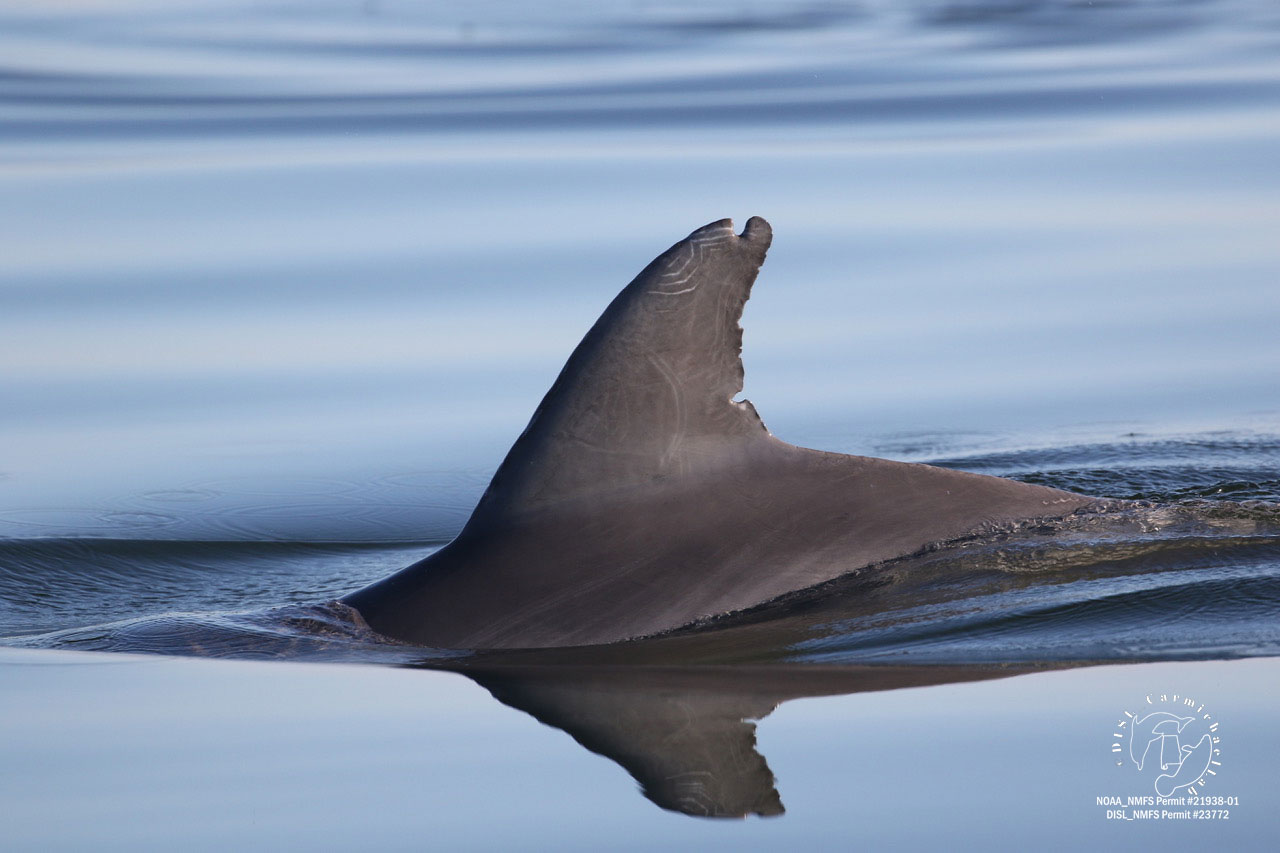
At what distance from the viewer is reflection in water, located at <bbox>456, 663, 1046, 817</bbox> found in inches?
183

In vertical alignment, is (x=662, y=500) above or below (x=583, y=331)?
below

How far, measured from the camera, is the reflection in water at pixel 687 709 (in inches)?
183

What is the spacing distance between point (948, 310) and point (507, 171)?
24.8 ft

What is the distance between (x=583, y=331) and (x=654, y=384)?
6.85 meters

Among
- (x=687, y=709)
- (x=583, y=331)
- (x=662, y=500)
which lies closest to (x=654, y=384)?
(x=662, y=500)

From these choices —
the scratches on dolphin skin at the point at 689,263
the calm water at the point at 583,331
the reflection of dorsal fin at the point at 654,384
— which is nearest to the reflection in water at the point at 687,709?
the calm water at the point at 583,331

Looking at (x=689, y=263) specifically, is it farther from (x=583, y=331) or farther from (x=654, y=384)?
(x=583, y=331)

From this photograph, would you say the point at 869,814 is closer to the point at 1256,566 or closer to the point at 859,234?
the point at 1256,566

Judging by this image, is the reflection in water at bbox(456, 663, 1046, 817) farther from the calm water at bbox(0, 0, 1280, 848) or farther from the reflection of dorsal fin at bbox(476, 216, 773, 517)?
the reflection of dorsal fin at bbox(476, 216, 773, 517)

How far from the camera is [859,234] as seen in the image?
16.4 m

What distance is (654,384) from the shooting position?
20.2ft

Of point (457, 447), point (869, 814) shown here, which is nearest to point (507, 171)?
point (457, 447)

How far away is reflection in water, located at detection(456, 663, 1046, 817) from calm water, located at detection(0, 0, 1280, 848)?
3 centimetres

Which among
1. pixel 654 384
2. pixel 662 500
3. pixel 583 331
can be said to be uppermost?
pixel 583 331
